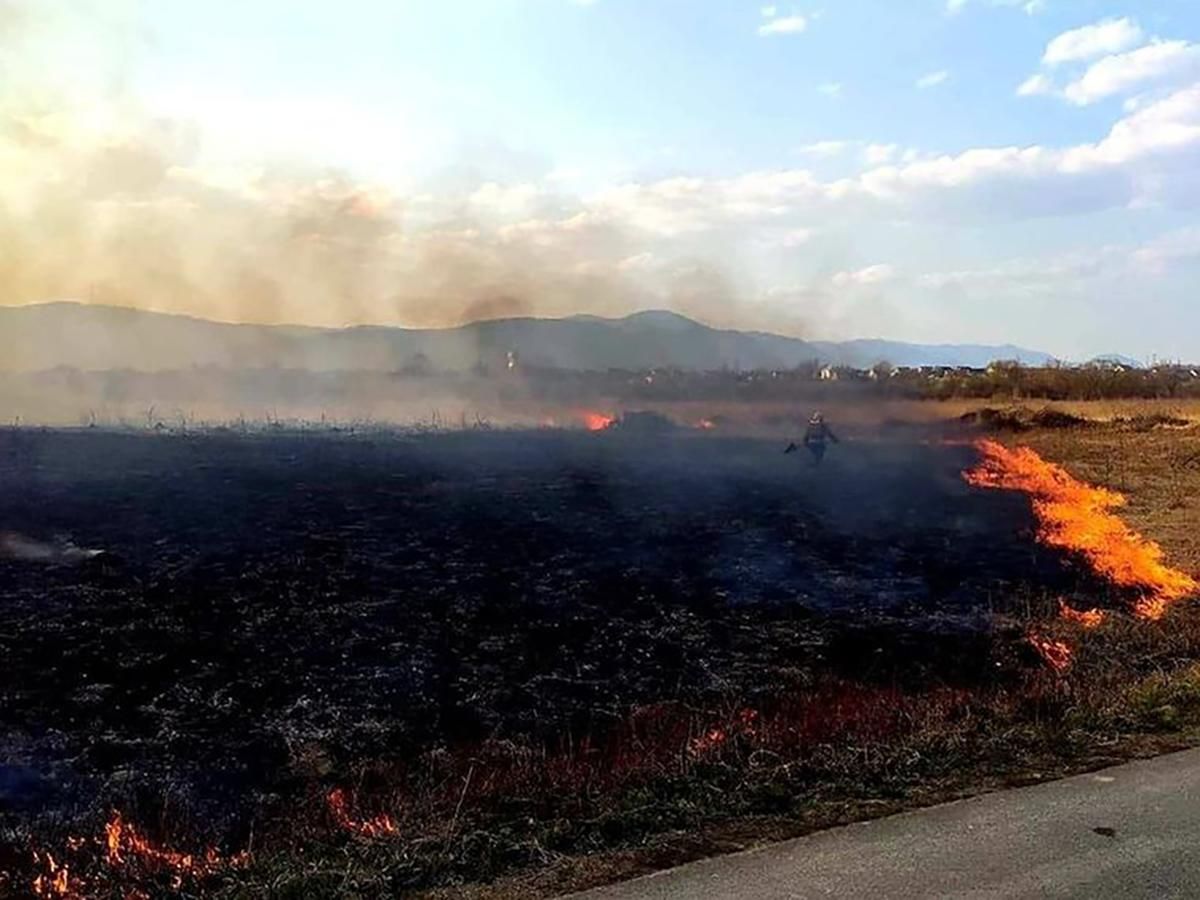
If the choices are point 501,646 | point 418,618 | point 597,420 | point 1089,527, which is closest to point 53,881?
point 501,646

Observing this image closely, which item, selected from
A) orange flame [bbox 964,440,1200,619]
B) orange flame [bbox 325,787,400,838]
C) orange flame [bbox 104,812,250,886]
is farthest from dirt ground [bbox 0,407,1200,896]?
orange flame [bbox 964,440,1200,619]

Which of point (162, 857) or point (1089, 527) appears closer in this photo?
point (162, 857)

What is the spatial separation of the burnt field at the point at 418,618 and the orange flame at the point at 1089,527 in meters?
1.01

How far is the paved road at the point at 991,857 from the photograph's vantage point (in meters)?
5.89

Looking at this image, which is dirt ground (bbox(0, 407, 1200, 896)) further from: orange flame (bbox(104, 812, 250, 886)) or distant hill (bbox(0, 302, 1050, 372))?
distant hill (bbox(0, 302, 1050, 372))

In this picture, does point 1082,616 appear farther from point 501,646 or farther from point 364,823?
point 364,823

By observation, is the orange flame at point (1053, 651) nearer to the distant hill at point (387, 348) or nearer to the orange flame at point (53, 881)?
the orange flame at point (53, 881)

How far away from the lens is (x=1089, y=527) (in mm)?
28594

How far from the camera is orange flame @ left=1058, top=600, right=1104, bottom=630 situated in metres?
17.5

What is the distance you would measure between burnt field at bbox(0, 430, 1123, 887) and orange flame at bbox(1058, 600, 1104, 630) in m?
1.17

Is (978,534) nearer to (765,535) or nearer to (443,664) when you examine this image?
(765,535)

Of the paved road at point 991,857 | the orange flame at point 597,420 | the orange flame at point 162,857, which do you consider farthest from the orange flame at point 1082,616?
the orange flame at point 597,420

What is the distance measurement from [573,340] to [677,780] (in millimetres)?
102464

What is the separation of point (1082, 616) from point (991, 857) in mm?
13562
